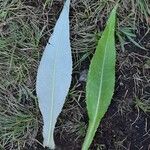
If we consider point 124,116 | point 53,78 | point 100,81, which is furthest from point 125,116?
point 53,78

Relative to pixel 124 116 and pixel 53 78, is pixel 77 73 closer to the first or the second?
pixel 53 78

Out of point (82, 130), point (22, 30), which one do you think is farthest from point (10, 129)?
point (22, 30)

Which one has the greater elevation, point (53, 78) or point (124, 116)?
point (53, 78)

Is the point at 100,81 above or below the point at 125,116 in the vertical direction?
above
